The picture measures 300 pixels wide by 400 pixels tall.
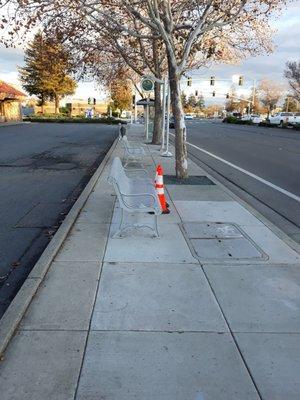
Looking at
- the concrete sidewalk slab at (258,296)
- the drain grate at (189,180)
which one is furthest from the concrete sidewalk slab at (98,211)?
the concrete sidewalk slab at (258,296)

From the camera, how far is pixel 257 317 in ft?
13.5

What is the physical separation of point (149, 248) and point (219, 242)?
1.01 m

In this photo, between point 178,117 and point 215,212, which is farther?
point 178,117

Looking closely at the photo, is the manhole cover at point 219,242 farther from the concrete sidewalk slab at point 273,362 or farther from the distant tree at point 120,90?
the distant tree at point 120,90

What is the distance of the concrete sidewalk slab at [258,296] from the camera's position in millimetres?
4004

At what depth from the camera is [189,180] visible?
450 inches

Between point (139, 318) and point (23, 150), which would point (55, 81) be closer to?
point (23, 150)

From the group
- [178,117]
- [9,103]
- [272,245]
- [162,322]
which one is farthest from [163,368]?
[9,103]

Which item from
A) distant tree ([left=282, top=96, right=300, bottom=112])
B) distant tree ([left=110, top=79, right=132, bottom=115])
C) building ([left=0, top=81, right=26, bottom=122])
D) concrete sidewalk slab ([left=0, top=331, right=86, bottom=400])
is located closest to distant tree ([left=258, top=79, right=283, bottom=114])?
distant tree ([left=282, top=96, right=300, bottom=112])

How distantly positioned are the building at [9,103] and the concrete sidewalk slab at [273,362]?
49279mm

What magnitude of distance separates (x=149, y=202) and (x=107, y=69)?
22.7m

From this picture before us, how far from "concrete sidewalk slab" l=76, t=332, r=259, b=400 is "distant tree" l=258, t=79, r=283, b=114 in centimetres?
10957

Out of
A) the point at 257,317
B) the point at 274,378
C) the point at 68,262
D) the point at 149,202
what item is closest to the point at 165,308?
the point at 257,317

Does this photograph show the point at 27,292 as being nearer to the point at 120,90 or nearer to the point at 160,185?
the point at 160,185
